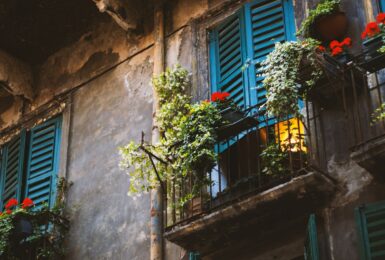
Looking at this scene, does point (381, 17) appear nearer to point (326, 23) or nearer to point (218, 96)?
point (326, 23)

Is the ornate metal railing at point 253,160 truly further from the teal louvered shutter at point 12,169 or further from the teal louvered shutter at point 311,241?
the teal louvered shutter at point 12,169

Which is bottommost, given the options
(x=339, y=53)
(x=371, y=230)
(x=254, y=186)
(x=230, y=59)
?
(x=371, y=230)

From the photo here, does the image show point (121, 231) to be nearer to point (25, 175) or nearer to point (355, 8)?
point (25, 175)

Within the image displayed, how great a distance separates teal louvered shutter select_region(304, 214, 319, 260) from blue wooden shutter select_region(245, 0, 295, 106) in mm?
1996

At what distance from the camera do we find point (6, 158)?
45.4 feet

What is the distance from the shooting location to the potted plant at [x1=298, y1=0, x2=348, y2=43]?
391 inches

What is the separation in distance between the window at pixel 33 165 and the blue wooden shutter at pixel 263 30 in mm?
3352

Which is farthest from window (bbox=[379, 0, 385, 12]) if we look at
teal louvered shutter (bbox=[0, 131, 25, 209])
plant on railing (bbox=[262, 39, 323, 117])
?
teal louvered shutter (bbox=[0, 131, 25, 209])

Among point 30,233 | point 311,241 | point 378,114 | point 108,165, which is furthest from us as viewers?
point 108,165

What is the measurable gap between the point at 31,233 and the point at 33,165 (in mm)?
1784

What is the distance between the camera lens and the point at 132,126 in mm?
11922

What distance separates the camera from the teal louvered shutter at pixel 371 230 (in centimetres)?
833

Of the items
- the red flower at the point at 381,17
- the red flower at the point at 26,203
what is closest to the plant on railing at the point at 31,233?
the red flower at the point at 26,203

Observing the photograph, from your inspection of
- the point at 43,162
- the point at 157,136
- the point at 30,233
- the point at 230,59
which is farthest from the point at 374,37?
the point at 43,162
